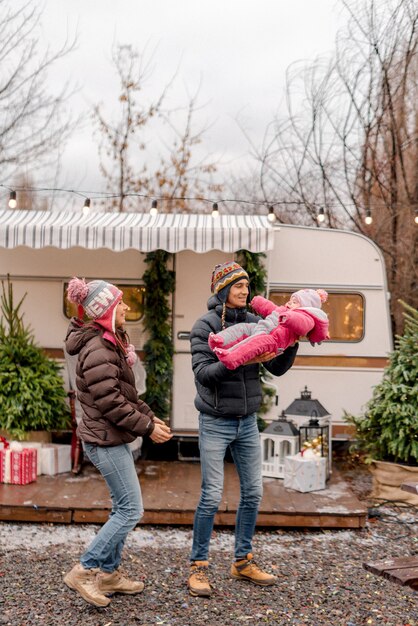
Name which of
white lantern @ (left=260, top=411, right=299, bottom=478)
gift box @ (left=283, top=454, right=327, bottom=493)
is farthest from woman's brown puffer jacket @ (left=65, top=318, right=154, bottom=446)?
white lantern @ (left=260, top=411, right=299, bottom=478)

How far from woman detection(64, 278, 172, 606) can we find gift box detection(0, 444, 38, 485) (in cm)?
230

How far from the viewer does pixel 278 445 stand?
20.1 feet

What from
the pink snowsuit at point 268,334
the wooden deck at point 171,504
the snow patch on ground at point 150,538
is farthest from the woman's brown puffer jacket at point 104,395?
the wooden deck at point 171,504

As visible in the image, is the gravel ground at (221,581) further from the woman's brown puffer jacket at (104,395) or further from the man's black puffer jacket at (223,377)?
the man's black puffer jacket at (223,377)

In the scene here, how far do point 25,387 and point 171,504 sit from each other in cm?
185

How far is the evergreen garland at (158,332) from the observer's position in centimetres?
697

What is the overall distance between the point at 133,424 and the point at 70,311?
386 cm

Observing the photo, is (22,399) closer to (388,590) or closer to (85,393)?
(85,393)

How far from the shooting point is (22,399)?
6.26m

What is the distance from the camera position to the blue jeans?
391 centimetres

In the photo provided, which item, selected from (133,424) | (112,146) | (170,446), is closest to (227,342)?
(133,424)

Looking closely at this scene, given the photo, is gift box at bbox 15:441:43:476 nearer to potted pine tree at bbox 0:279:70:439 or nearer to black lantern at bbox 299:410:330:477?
potted pine tree at bbox 0:279:70:439

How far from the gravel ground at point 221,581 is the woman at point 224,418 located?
19 centimetres

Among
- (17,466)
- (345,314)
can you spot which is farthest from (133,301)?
(345,314)
